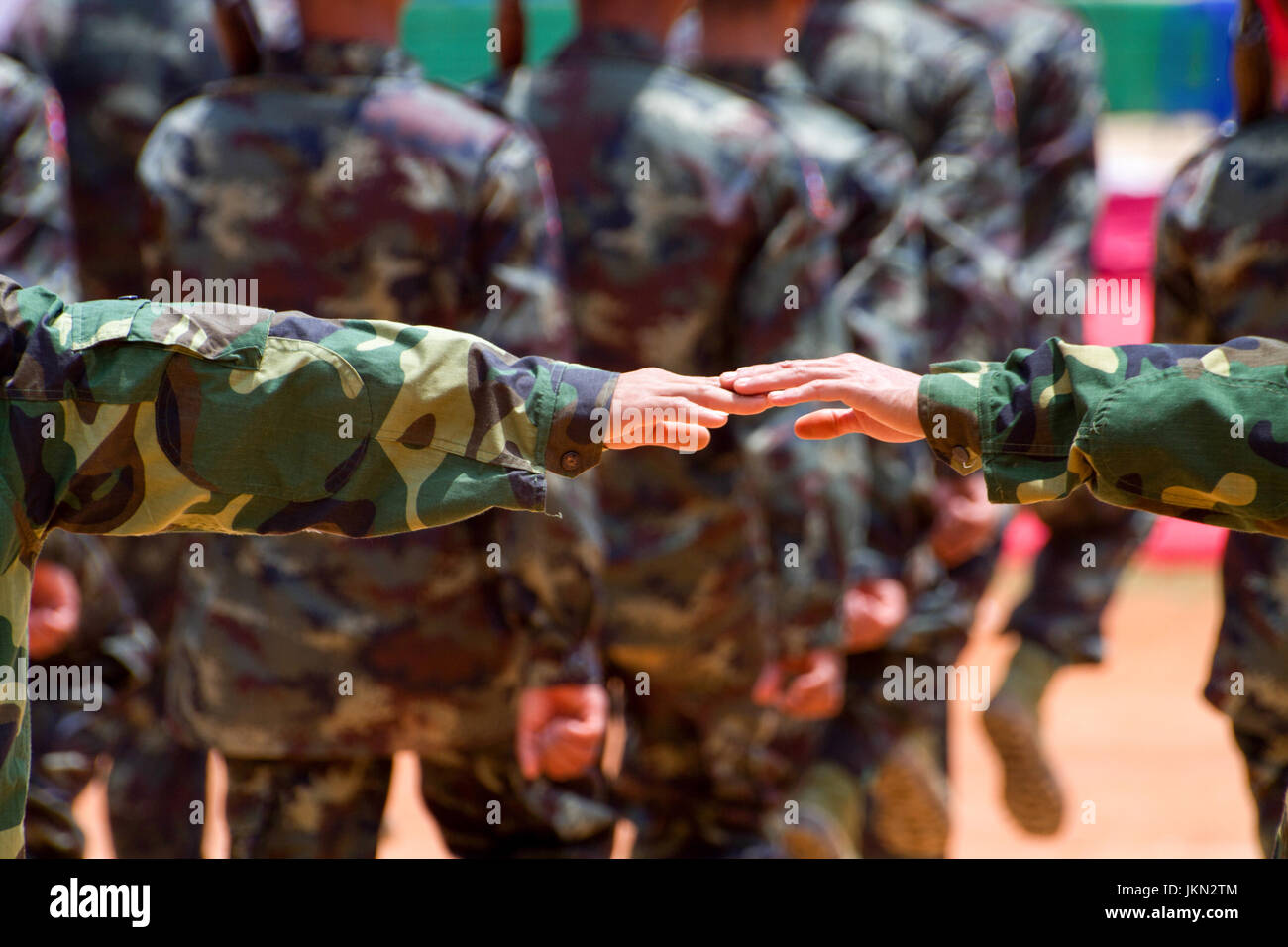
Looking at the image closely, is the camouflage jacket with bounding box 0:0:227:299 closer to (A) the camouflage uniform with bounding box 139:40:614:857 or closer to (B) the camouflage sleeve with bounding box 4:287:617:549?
(A) the camouflage uniform with bounding box 139:40:614:857

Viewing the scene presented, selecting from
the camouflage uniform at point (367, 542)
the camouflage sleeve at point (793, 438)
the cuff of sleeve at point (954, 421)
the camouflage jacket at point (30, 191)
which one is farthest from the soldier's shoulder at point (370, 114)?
the cuff of sleeve at point (954, 421)

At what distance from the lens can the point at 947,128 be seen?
4.50 meters

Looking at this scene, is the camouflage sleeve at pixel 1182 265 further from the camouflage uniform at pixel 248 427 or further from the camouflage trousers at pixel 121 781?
the camouflage trousers at pixel 121 781

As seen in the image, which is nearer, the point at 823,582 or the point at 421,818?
the point at 823,582

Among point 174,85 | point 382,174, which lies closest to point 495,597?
point 382,174

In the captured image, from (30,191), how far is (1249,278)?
2283 mm

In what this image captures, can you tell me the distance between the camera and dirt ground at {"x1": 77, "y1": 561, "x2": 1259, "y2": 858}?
14.9 feet

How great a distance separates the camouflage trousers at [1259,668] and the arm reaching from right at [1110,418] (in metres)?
1.23

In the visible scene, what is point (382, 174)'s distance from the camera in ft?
8.50

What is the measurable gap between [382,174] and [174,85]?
1.28 meters

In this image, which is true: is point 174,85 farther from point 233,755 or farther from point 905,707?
point 905,707

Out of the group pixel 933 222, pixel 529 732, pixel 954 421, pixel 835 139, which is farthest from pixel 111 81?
pixel 954 421

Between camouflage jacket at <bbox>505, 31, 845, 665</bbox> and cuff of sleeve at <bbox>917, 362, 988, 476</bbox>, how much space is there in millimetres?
1472

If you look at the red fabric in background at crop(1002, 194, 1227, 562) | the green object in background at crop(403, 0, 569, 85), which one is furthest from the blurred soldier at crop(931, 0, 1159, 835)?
the green object in background at crop(403, 0, 569, 85)
